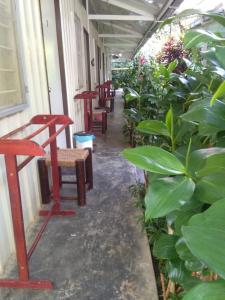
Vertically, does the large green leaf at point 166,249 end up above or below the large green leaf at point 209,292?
below

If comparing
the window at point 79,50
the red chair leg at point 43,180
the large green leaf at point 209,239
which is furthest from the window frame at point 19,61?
the window at point 79,50

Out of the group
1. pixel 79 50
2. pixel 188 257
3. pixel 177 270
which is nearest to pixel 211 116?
pixel 188 257

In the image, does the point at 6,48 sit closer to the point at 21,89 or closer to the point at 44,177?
the point at 21,89

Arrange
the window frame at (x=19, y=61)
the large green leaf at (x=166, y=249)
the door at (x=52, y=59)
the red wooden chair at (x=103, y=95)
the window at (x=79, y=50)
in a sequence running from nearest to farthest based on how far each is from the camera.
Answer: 1. the large green leaf at (x=166, y=249)
2. the window frame at (x=19, y=61)
3. the door at (x=52, y=59)
4. the window at (x=79, y=50)
5. the red wooden chair at (x=103, y=95)

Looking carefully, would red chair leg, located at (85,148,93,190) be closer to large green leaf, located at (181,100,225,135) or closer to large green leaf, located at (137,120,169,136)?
large green leaf, located at (137,120,169,136)

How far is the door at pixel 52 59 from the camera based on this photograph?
312 cm

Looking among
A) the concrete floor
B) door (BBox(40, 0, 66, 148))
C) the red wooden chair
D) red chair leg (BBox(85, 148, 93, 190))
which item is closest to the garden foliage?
the concrete floor

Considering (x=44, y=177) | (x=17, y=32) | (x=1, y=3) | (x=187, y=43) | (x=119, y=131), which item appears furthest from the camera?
(x=119, y=131)

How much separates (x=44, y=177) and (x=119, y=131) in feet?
11.5

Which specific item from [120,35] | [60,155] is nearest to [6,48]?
[60,155]

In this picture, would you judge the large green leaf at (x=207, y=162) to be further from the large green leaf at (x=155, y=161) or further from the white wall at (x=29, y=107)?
the white wall at (x=29, y=107)

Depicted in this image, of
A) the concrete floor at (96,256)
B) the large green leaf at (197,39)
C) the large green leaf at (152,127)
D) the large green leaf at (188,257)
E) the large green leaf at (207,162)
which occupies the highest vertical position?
the large green leaf at (197,39)

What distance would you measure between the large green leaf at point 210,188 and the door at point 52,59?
108 inches

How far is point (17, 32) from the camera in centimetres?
199
